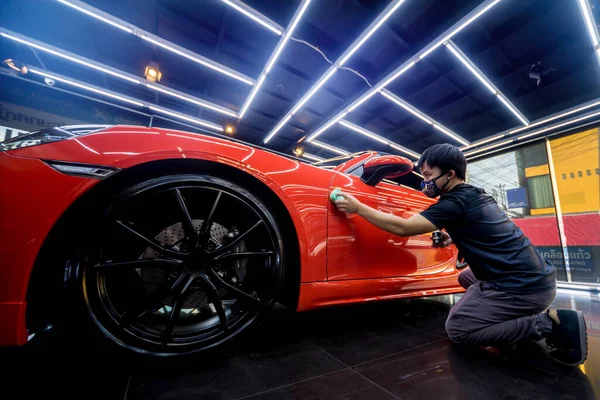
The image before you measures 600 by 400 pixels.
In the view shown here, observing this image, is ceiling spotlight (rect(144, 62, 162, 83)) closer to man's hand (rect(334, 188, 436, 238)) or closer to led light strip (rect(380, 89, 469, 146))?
led light strip (rect(380, 89, 469, 146))

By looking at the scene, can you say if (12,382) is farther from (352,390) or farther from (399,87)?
(399,87)

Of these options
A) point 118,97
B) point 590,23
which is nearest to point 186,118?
point 118,97

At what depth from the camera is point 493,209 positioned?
4.00 feet

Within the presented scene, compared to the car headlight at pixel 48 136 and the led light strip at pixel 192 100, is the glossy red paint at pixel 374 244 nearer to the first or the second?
the car headlight at pixel 48 136

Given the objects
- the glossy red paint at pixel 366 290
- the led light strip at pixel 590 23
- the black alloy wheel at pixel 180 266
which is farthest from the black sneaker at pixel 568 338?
the led light strip at pixel 590 23

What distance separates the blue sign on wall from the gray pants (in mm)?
6130

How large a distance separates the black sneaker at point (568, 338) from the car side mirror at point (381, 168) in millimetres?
1033

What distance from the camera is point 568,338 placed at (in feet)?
3.31

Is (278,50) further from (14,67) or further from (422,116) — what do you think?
(14,67)

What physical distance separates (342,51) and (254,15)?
5.12 feet

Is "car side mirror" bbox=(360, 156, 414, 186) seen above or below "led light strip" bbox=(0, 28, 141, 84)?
below

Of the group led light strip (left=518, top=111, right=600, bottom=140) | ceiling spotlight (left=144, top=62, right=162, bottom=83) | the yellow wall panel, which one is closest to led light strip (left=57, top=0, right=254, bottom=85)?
ceiling spotlight (left=144, top=62, right=162, bottom=83)

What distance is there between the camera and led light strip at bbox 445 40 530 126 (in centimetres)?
358

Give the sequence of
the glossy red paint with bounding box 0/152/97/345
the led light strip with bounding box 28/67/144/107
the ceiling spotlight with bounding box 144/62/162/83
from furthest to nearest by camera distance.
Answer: the led light strip with bounding box 28/67/144/107, the ceiling spotlight with bounding box 144/62/162/83, the glossy red paint with bounding box 0/152/97/345
